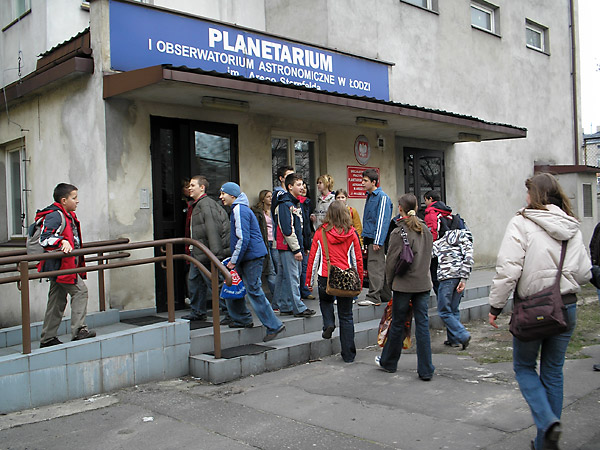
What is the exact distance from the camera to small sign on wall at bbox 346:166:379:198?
35.6 ft

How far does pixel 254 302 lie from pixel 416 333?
182 centimetres

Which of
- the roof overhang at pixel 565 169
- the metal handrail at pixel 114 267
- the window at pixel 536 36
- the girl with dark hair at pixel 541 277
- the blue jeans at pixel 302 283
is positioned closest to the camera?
the girl with dark hair at pixel 541 277

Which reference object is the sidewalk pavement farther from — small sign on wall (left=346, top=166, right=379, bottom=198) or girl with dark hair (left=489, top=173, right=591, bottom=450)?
small sign on wall (left=346, top=166, right=379, bottom=198)

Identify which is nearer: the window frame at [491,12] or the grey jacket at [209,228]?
the grey jacket at [209,228]

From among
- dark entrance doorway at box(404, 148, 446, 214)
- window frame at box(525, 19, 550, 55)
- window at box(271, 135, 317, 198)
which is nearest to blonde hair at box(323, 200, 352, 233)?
window at box(271, 135, 317, 198)

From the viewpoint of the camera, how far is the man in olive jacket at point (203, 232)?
7.07 meters

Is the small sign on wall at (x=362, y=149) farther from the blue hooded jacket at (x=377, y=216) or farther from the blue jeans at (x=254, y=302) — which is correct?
the blue jeans at (x=254, y=302)

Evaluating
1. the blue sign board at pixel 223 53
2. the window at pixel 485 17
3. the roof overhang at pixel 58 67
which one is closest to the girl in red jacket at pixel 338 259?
the blue sign board at pixel 223 53

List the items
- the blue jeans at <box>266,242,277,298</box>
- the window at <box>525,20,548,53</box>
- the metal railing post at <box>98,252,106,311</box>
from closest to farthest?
the metal railing post at <box>98,252,106,311</box>
the blue jeans at <box>266,242,277,298</box>
the window at <box>525,20,548,53</box>

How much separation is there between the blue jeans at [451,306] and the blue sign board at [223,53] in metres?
4.16

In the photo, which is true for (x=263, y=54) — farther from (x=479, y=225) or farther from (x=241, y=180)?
(x=479, y=225)

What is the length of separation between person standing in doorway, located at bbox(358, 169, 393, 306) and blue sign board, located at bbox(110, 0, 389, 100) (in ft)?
7.77

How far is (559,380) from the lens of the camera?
398 cm

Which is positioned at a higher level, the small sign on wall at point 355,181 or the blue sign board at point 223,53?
the blue sign board at point 223,53
